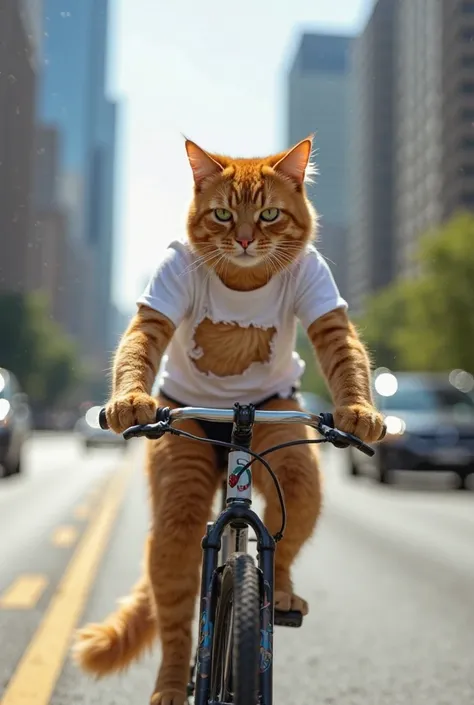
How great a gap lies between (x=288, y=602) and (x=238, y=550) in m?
0.46

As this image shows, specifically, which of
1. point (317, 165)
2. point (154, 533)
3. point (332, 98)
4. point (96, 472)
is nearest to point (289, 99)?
point (332, 98)

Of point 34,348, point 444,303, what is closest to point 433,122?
point 34,348

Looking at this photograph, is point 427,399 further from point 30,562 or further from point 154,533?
point 154,533

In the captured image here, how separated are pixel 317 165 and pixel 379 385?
1324 cm

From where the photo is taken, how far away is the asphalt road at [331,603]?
4.24 m

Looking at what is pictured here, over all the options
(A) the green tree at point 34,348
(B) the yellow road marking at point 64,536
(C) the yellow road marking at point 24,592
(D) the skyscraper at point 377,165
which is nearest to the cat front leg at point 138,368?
(C) the yellow road marking at point 24,592

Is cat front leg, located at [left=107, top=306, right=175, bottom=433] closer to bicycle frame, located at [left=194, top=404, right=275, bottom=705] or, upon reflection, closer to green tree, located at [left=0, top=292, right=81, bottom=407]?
bicycle frame, located at [left=194, top=404, right=275, bottom=705]

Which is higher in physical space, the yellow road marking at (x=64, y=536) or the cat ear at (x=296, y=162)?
the cat ear at (x=296, y=162)

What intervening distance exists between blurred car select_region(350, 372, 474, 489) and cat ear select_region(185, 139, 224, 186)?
11673mm

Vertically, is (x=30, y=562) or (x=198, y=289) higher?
(x=198, y=289)

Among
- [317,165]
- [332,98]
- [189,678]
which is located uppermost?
[332,98]

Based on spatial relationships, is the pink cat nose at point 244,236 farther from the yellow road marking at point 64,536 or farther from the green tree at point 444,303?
the green tree at point 444,303

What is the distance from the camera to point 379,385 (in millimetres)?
16641

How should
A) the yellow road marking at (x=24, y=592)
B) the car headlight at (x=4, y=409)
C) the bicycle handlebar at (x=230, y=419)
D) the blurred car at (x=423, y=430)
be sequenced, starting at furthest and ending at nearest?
1. the car headlight at (x=4, y=409)
2. the blurred car at (x=423, y=430)
3. the yellow road marking at (x=24, y=592)
4. the bicycle handlebar at (x=230, y=419)
